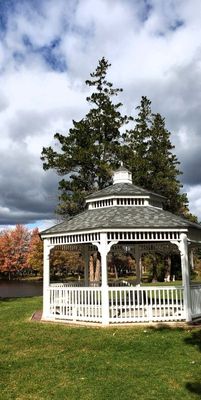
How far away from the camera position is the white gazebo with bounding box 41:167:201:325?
1417cm

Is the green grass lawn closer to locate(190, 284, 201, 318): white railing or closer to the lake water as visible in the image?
locate(190, 284, 201, 318): white railing

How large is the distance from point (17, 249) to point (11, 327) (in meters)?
62.6

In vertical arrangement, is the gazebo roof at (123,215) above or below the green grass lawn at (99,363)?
above

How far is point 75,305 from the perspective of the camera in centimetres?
1491

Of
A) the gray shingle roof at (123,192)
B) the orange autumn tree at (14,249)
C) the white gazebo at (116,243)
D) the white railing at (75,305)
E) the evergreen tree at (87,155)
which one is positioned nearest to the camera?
the white gazebo at (116,243)

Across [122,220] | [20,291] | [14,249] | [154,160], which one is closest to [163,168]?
[154,160]

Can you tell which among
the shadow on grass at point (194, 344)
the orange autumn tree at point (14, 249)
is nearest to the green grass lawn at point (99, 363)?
the shadow on grass at point (194, 344)

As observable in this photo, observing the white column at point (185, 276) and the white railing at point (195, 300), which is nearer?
the white column at point (185, 276)

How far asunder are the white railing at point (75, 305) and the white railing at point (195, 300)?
3.38m

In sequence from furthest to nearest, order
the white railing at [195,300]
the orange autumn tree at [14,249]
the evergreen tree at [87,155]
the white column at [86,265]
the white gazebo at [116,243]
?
the orange autumn tree at [14,249], the evergreen tree at [87,155], the white column at [86,265], the white railing at [195,300], the white gazebo at [116,243]

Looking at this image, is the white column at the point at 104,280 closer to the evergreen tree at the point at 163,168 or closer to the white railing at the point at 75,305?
the white railing at the point at 75,305

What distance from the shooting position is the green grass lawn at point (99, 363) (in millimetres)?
7203

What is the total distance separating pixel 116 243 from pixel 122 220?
0.89 metres

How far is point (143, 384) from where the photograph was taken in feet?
24.8
